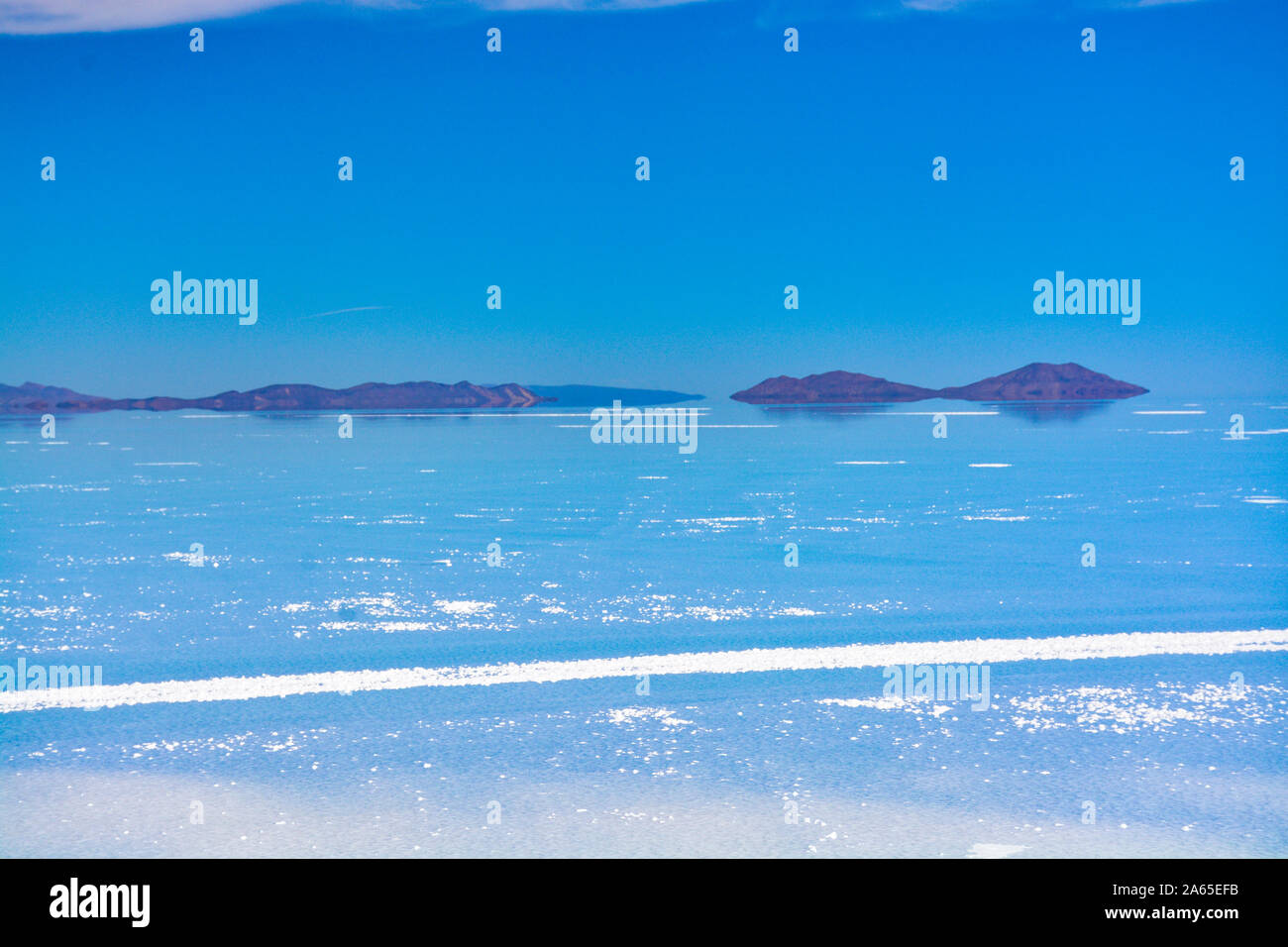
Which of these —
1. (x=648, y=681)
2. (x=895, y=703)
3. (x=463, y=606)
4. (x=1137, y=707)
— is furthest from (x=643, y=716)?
(x=463, y=606)

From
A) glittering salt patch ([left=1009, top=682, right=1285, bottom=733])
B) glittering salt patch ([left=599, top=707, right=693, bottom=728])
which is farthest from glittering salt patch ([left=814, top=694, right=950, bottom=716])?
glittering salt patch ([left=599, top=707, right=693, bottom=728])

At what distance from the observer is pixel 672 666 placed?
7539mm

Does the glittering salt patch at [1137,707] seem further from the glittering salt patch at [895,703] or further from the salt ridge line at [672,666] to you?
the salt ridge line at [672,666]

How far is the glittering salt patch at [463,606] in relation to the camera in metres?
9.29

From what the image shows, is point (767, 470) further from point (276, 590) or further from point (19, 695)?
point (19, 695)

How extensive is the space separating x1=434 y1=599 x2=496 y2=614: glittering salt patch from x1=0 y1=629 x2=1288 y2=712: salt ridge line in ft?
5.89

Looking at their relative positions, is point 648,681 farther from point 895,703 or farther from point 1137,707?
point 1137,707

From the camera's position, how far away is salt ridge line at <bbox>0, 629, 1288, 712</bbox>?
22.7 ft

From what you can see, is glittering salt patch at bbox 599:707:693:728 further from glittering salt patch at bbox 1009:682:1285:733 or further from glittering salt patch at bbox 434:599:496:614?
glittering salt patch at bbox 434:599:496:614

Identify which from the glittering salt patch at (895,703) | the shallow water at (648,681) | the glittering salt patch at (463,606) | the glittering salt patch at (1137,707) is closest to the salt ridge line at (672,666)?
the shallow water at (648,681)

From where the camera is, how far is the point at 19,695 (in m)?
6.92

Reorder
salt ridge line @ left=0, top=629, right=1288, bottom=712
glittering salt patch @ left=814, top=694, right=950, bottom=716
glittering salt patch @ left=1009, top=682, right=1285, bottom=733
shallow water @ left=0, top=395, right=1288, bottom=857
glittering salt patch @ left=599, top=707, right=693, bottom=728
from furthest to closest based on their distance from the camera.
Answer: salt ridge line @ left=0, top=629, right=1288, bottom=712
glittering salt patch @ left=814, top=694, right=950, bottom=716
glittering salt patch @ left=599, top=707, right=693, bottom=728
glittering salt patch @ left=1009, top=682, right=1285, bottom=733
shallow water @ left=0, top=395, right=1288, bottom=857

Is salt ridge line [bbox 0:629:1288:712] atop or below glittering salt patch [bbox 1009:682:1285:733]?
atop

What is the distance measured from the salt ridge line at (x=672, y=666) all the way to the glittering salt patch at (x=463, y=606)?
70.7 inches
